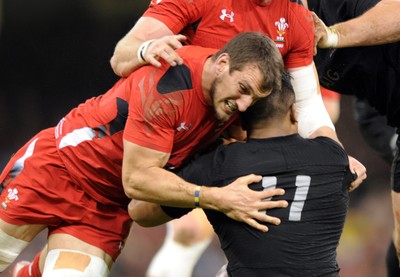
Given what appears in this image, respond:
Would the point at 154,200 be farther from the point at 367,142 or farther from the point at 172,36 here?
the point at 367,142

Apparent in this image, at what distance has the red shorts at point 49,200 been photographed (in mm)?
4000

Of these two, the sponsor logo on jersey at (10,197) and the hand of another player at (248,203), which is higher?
the hand of another player at (248,203)

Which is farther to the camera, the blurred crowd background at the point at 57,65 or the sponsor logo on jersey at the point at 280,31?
the blurred crowd background at the point at 57,65

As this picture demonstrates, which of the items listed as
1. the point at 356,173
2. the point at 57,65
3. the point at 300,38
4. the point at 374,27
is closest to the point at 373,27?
the point at 374,27

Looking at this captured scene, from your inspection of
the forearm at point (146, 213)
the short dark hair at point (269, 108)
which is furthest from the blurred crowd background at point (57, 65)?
the short dark hair at point (269, 108)

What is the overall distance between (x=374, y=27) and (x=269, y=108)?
44.1 inches

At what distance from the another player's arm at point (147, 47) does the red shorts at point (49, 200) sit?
21.5 inches

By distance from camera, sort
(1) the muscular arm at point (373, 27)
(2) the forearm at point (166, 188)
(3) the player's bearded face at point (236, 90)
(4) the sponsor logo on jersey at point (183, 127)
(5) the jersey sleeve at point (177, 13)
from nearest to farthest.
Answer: (3) the player's bearded face at point (236, 90), (2) the forearm at point (166, 188), (4) the sponsor logo on jersey at point (183, 127), (5) the jersey sleeve at point (177, 13), (1) the muscular arm at point (373, 27)

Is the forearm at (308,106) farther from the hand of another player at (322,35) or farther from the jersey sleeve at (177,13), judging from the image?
the jersey sleeve at (177,13)

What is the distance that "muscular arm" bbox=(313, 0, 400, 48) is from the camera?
14.0 feet

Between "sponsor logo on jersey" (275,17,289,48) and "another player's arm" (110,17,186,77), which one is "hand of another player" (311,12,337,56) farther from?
"another player's arm" (110,17,186,77)

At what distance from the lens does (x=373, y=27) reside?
434 centimetres

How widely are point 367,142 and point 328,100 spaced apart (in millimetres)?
416

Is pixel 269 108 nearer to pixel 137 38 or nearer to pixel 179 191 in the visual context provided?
pixel 179 191
